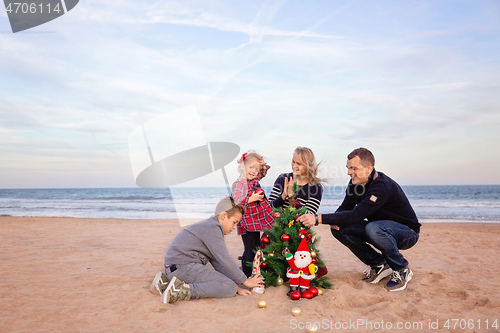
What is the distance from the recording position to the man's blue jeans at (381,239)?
4.19 m

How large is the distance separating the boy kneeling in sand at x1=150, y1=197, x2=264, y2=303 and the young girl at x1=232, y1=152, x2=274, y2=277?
0.62m

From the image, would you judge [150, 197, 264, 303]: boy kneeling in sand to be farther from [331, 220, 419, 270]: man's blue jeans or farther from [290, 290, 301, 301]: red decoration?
[331, 220, 419, 270]: man's blue jeans

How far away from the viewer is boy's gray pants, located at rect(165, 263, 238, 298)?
396 cm

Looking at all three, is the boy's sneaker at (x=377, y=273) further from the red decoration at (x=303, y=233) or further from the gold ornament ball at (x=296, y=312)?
the gold ornament ball at (x=296, y=312)

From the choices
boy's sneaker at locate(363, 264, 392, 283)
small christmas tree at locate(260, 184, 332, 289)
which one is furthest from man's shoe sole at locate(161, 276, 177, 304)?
boy's sneaker at locate(363, 264, 392, 283)

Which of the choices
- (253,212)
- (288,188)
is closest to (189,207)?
(253,212)

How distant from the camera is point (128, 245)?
7699mm

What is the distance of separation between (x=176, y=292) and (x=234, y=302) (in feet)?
2.09

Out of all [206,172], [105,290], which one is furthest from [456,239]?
[105,290]

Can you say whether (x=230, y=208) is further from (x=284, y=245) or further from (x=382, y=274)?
(x=382, y=274)

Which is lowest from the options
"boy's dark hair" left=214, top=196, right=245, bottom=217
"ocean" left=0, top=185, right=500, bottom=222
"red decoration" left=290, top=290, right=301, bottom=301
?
"ocean" left=0, top=185, right=500, bottom=222

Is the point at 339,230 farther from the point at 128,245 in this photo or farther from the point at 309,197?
the point at 128,245

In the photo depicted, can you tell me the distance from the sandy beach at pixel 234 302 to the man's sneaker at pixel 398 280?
10cm

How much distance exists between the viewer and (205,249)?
412 centimetres
